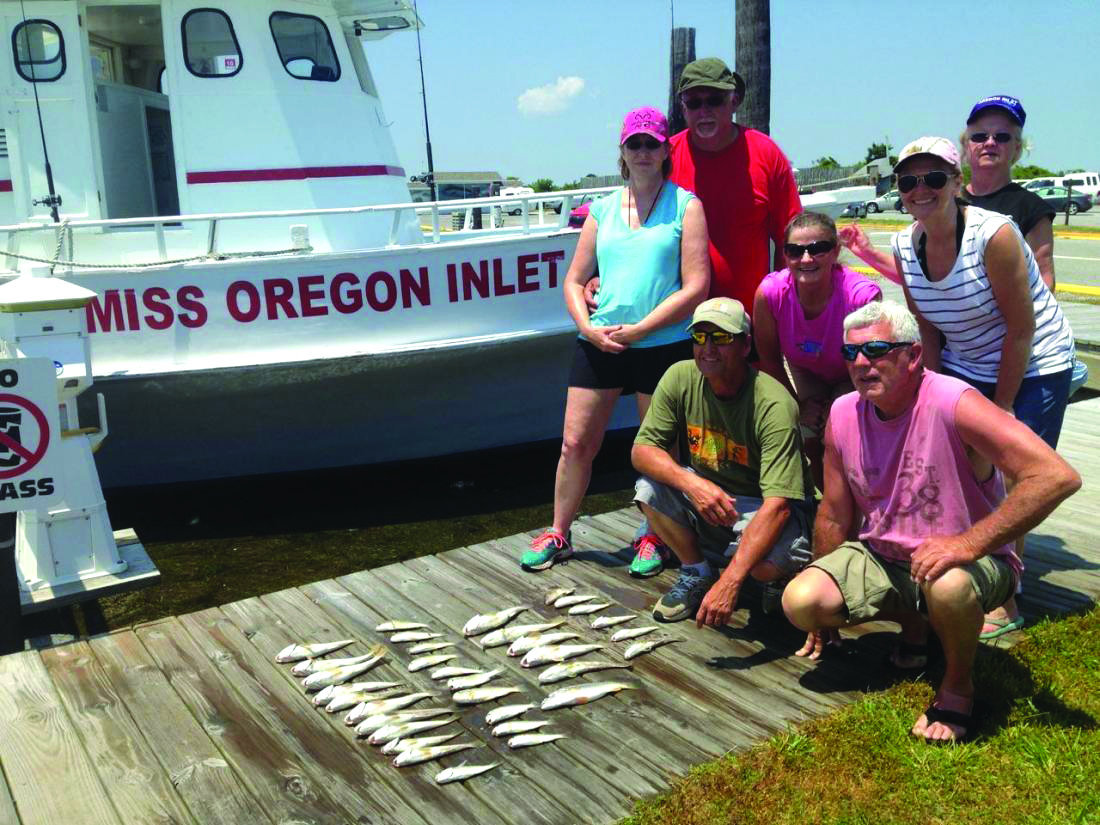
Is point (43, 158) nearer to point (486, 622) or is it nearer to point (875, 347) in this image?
point (486, 622)

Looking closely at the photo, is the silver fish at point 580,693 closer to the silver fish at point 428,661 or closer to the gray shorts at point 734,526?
the silver fish at point 428,661

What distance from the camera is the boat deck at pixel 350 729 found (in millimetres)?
2881

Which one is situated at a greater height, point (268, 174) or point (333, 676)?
point (268, 174)

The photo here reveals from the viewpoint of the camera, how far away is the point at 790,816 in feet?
8.96

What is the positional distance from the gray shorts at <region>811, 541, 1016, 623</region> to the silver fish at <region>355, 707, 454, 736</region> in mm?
1328

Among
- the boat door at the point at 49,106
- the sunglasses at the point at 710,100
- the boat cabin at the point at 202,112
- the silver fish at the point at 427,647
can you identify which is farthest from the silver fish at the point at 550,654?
the boat door at the point at 49,106

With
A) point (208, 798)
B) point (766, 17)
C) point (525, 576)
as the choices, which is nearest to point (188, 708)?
point (208, 798)

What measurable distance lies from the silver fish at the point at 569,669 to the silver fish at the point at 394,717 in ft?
1.23

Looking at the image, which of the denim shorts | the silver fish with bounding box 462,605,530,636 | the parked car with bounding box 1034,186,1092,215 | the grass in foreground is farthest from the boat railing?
the parked car with bounding box 1034,186,1092,215

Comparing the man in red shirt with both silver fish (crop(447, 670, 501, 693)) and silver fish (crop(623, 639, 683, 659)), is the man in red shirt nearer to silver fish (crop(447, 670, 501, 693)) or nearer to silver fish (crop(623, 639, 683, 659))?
silver fish (crop(623, 639, 683, 659))

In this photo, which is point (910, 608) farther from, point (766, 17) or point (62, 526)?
point (766, 17)

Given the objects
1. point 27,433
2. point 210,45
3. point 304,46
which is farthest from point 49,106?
point 27,433

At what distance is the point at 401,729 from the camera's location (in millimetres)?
3180

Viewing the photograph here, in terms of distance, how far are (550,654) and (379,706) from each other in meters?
0.66
